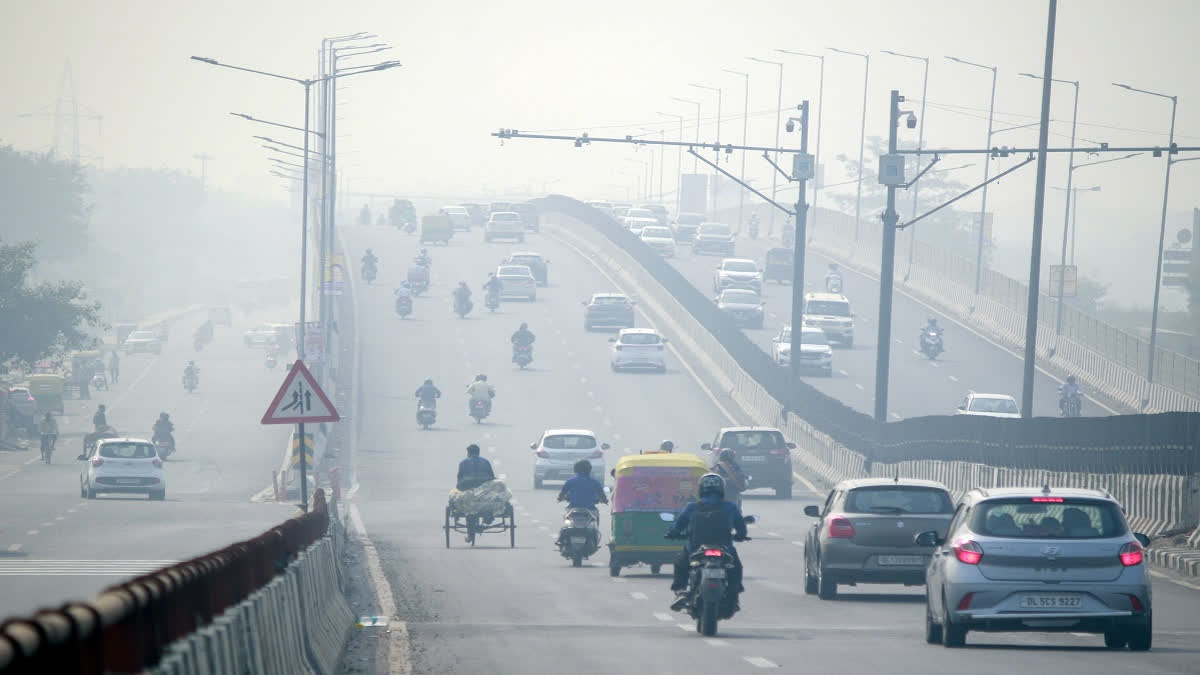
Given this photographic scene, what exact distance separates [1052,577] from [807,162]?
33069 mm

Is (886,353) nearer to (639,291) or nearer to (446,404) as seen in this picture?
(446,404)

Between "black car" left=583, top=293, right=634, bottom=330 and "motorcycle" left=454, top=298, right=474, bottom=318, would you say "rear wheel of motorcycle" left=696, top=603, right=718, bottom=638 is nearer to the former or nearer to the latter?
"black car" left=583, top=293, right=634, bottom=330

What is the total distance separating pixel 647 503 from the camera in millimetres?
25203

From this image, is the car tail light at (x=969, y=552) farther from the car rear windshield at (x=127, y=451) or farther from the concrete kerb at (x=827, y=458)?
the car rear windshield at (x=127, y=451)

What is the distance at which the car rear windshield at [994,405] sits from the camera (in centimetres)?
5612

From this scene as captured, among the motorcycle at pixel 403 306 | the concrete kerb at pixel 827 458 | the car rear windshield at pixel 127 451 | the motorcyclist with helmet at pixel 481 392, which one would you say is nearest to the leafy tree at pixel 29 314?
the motorcycle at pixel 403 306

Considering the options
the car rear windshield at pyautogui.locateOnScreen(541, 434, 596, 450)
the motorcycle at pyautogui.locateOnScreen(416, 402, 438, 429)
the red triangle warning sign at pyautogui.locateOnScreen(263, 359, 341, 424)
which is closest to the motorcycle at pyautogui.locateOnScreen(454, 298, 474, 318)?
the motorcycle at pyautogui.locateOnScreen(416, 402, 438, 429)

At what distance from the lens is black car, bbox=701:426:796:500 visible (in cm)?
4431

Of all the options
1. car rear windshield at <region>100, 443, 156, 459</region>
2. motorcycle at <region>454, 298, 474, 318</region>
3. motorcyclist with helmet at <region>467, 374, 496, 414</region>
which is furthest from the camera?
motorcycle at <region>454, 298, 474, 318</region>

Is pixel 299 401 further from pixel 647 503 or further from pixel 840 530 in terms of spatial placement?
pixel 840 530

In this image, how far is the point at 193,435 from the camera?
8250 cm

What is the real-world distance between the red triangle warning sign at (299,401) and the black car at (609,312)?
57.8 metres

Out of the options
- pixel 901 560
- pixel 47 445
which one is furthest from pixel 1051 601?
pixel 47 445

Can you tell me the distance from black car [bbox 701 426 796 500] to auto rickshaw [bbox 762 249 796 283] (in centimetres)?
5643
